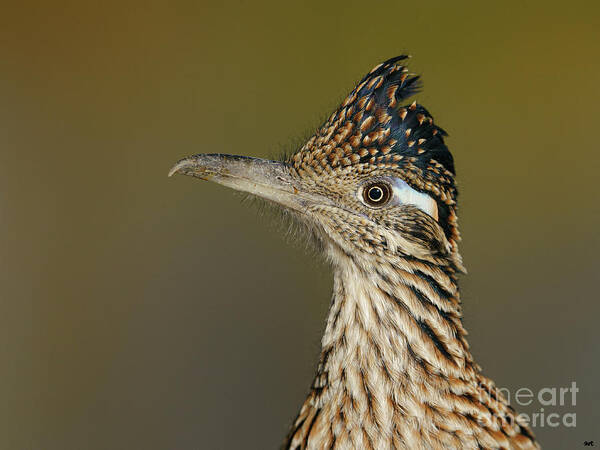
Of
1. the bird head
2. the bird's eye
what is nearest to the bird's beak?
the bird head

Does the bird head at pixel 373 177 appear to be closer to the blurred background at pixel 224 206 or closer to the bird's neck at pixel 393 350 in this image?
the bird's neck at pixel 393 350

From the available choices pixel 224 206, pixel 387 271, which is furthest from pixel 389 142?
pixel 224 206

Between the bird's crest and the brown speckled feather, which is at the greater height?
the bird's crest

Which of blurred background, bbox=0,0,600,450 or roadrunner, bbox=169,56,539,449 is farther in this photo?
blurred background, bbox=0,0,600,450

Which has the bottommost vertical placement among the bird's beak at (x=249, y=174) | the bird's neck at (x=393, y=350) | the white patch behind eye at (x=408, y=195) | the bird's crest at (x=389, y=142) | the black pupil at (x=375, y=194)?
the bird's neck at (x=393, y=350)

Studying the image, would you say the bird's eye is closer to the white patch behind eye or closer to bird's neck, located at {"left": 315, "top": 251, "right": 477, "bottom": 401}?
the white patch behind eye

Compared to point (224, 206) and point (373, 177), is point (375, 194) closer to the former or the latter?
point (373, 177)

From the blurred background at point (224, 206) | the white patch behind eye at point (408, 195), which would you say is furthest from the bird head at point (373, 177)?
the blurred background at point (224, 206)
